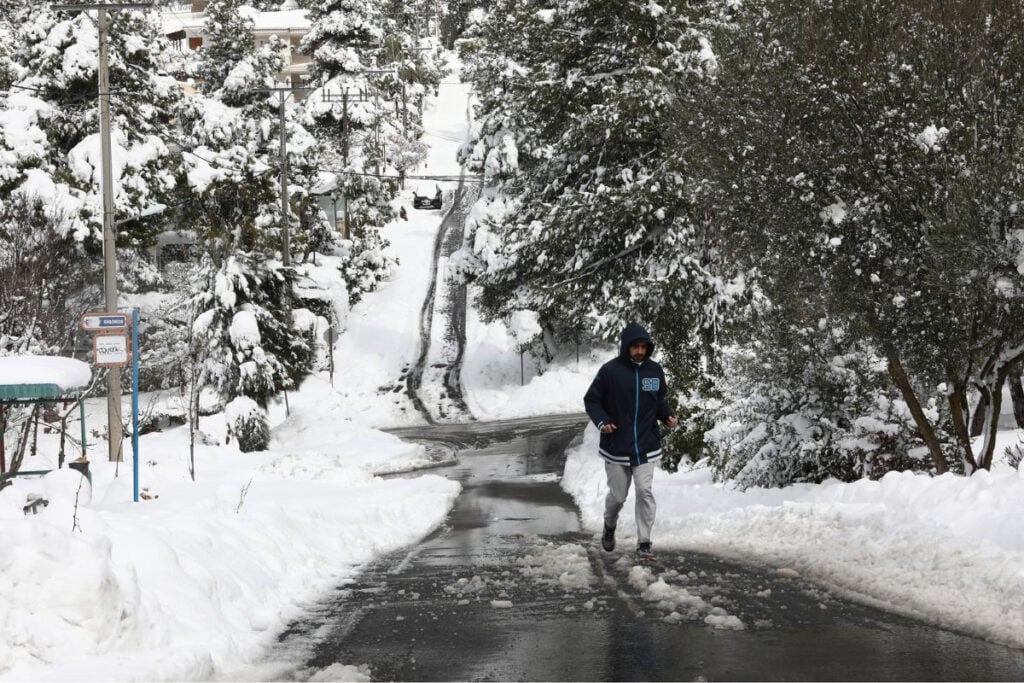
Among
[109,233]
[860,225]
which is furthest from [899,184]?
[109,233]

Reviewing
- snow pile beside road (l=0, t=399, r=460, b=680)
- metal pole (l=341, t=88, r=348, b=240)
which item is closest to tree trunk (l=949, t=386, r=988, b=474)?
snow pile beside road (l=0, t=399, r=460, b=680)

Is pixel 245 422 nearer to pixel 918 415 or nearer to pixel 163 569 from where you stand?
pixel 918 415

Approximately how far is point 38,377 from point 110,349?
1.20 meters

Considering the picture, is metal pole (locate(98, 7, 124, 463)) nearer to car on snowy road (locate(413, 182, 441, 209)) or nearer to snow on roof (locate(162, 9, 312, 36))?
car on snowy road (locate(413, 182, 441, 209))

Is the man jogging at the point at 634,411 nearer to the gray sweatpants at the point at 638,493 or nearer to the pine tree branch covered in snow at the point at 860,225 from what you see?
the gray sweatpants at the point at 638,493

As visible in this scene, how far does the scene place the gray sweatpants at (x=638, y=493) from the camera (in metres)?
10.8

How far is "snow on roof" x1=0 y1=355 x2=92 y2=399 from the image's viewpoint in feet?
41.0

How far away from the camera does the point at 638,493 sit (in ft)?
36.2

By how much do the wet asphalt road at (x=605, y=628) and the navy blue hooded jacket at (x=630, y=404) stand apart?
104cm

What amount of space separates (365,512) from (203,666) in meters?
9.33

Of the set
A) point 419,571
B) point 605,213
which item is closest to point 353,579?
point 419,571

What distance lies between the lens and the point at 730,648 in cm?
667

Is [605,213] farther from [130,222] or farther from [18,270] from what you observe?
[130,222]

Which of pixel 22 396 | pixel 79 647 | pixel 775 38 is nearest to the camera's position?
pixel 79 647
